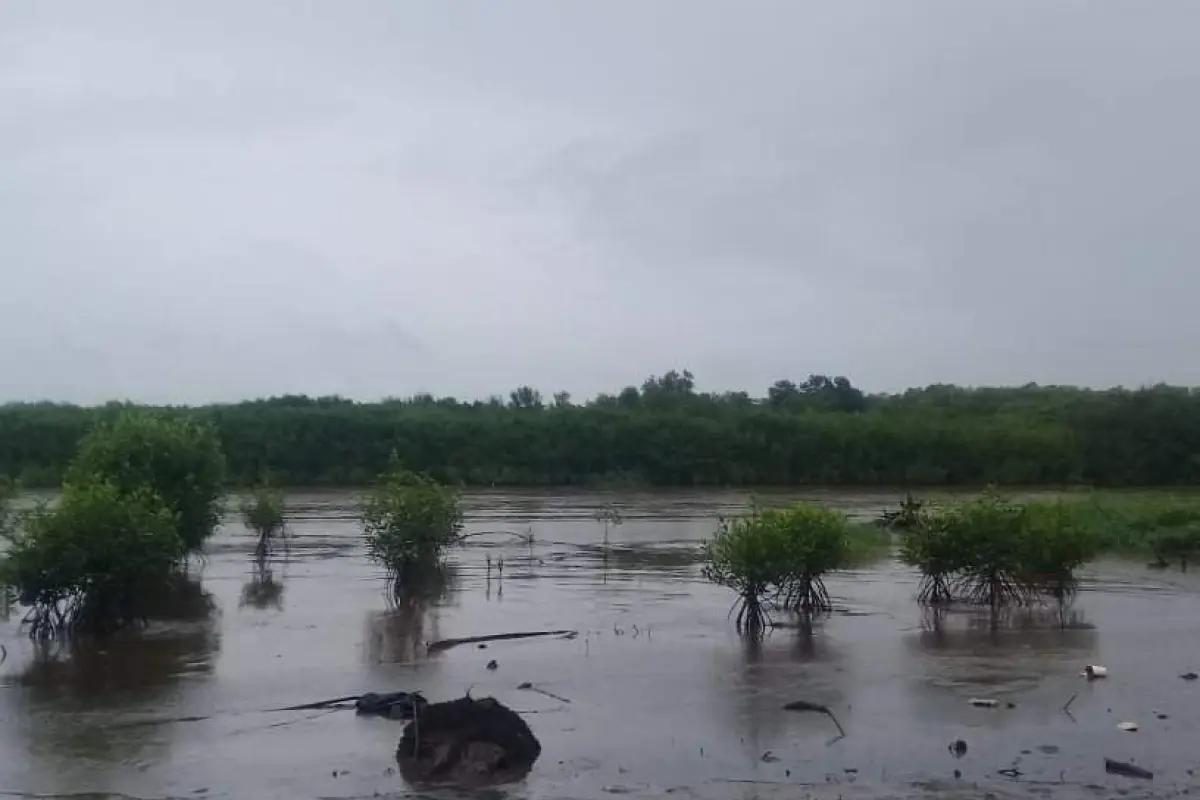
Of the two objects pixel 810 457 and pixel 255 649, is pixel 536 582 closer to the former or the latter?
pixel 255 649

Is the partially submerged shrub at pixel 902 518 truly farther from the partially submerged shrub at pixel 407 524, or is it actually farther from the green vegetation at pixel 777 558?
the partially submerged shrub at pixel 407 524

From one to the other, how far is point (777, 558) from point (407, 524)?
23.9ft

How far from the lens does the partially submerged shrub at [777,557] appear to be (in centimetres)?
1828

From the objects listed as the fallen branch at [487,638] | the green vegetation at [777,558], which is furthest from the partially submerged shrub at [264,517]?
the green vegetation at [777,558]

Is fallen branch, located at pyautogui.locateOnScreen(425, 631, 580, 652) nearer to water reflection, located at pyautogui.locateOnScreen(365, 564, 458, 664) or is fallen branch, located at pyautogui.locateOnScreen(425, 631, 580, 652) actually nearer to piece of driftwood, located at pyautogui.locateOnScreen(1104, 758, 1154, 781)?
water reflection, located at pyautogui.locateOnScreen(365, 564, 458, 664)

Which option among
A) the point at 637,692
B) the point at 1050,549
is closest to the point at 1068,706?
the point at 637,692

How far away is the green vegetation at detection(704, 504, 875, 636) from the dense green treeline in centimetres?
4581

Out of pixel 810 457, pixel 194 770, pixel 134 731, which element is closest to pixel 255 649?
pixel 134 731

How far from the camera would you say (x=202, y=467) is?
25156 millimetres

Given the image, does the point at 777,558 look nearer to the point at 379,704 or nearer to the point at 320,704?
the point at 379,704

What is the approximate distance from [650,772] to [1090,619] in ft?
35.9

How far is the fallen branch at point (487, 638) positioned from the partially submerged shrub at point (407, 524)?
4980mm

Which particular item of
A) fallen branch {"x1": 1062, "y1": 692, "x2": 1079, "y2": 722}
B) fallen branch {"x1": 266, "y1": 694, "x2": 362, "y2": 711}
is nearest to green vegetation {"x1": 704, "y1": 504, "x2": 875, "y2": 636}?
fallen branch {"x1": 1062, "y1": 692, "x2": 1079, "y2": 722}

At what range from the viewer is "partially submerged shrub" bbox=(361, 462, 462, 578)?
2284cm
